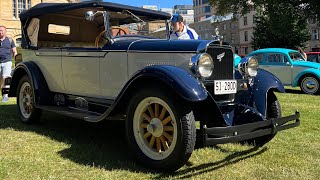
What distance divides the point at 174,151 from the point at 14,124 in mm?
3647

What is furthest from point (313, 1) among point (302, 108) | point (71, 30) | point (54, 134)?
point (54, 134)

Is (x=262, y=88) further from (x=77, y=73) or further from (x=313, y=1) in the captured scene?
(x=313, y=1)

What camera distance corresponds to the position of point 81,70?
5352mm

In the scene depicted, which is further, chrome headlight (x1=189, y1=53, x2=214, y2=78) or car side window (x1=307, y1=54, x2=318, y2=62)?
car side window (x1=307, y1=54, x2=318, y2=62)

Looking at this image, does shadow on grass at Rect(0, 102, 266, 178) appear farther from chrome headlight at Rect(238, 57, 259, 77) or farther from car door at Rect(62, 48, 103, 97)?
chrome headlight at Rect(238, 57, 259, 77)

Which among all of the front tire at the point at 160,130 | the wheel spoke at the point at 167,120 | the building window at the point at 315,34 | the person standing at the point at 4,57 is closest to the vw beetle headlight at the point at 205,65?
the front tire at the point at 160,130

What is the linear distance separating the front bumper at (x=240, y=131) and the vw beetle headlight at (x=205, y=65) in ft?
2.29

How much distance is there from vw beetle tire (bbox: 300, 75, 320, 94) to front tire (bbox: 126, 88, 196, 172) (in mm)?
10387

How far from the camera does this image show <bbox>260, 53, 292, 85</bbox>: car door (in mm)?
13389

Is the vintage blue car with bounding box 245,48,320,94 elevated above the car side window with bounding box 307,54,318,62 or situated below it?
below

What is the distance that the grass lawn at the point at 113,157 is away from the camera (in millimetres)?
3725

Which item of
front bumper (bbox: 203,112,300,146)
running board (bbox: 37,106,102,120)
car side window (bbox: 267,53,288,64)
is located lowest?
front bumper (bbox: 203,112,300,146)

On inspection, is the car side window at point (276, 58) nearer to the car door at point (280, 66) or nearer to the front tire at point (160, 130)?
the car door at point (280, 66)

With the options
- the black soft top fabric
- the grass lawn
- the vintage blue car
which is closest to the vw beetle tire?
the vintage blue car
